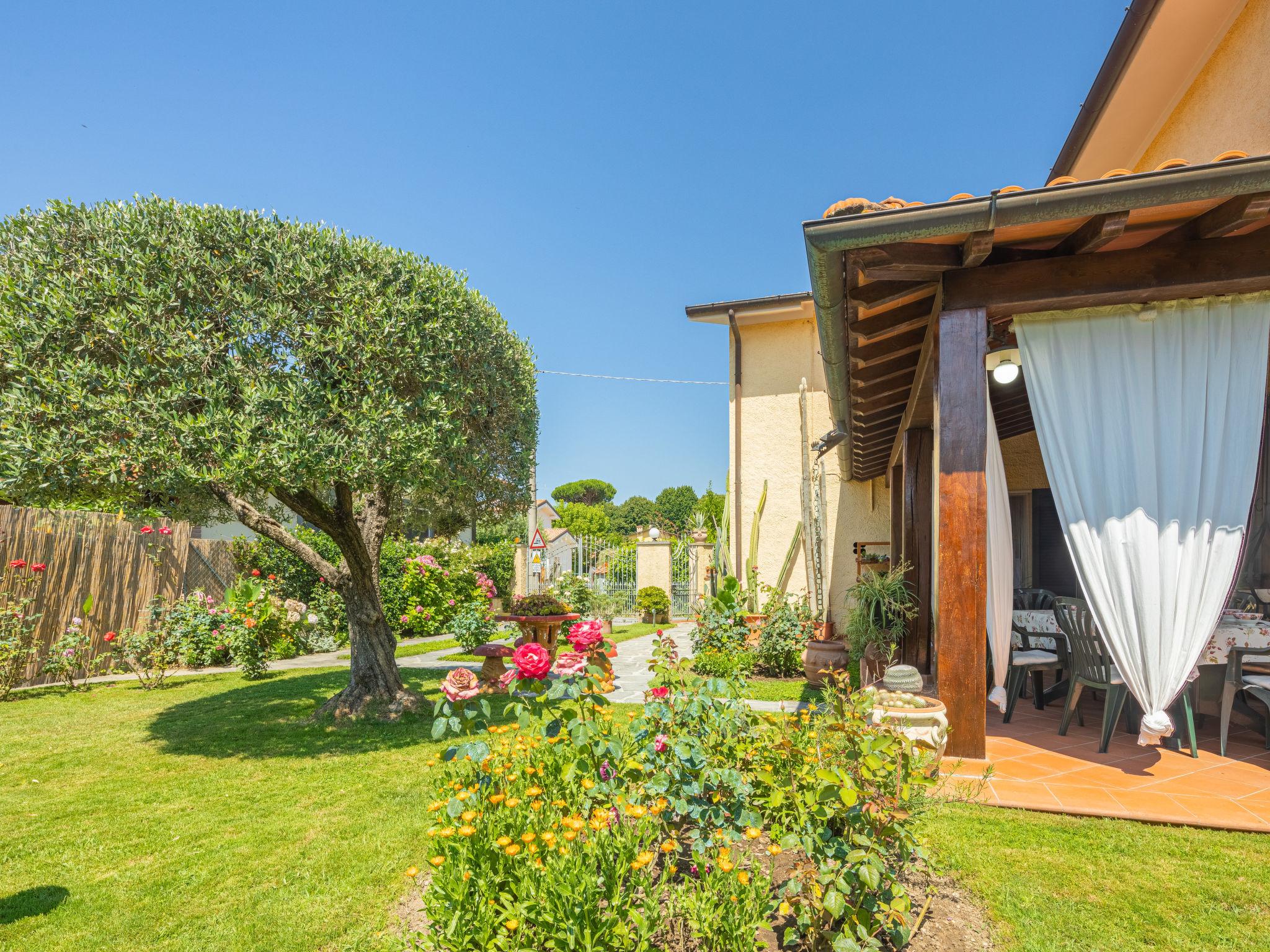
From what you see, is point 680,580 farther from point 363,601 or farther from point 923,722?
point 923,722

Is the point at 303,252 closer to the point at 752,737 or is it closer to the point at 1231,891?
the point at 752,737

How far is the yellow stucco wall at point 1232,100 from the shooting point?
4953mm

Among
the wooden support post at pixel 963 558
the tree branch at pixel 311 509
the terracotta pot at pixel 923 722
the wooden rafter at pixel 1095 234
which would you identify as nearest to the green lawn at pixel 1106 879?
the terracotta pot at pixel 923 722

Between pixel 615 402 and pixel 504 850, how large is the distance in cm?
1977

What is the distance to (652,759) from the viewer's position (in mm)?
2561

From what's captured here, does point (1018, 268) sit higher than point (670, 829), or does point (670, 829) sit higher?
point (1018, 268)

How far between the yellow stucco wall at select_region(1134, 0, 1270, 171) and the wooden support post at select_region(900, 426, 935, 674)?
3366 mm

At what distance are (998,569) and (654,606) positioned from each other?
1197 cm

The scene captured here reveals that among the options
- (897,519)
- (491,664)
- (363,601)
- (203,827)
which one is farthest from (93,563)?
(897,519)

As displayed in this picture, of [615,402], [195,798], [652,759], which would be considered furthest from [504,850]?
[615,402]

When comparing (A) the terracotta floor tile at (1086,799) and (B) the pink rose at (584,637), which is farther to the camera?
(A) the terracotta floor tile at (1086,799)

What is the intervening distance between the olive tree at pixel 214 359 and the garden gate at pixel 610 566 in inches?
454

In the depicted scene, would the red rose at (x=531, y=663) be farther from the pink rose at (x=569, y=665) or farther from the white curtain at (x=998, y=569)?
the white curtain at (x=998, y=569)

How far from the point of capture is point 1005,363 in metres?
4.34
